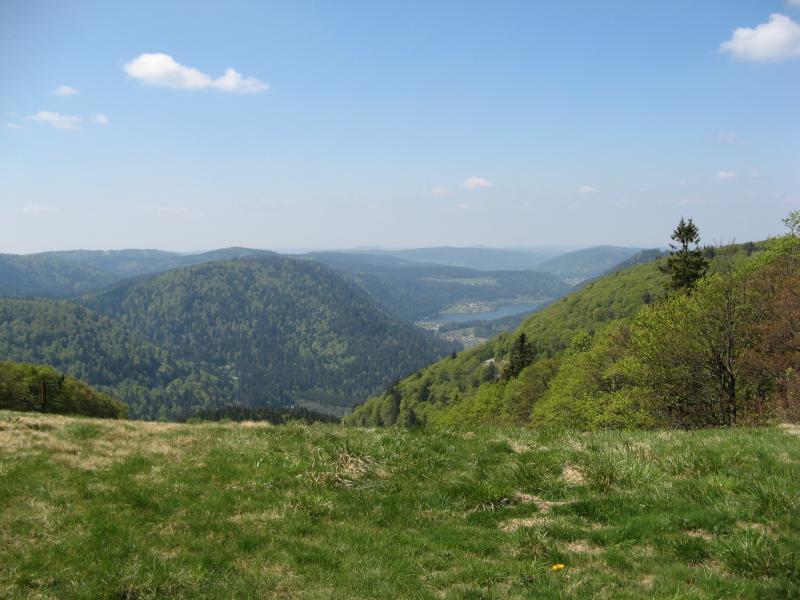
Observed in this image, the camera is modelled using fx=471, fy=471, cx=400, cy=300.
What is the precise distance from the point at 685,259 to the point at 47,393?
114 meters

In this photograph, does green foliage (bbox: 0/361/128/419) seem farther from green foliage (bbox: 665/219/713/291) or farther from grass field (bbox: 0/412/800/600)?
green foliage (bbox: 665/219/713/291)

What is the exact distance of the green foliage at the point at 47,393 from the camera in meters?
83.4

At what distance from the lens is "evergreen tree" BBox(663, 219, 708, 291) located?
196 ft

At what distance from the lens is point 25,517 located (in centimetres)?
1027

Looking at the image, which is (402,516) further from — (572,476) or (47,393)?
(47,393)

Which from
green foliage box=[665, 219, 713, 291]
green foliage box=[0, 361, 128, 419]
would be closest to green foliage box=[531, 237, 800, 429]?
green foliage box=[665, 219, 713, 291]

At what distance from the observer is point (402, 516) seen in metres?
11.1

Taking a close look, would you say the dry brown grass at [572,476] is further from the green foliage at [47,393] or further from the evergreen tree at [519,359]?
the evergreen tree at [519,359]

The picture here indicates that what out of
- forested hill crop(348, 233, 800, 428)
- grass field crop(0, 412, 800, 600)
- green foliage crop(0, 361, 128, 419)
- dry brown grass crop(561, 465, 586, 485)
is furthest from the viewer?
green foliage crop(0, 361, 128, 419)

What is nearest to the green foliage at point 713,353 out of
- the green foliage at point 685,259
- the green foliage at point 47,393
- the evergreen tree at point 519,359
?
the green foliage at point 685,259

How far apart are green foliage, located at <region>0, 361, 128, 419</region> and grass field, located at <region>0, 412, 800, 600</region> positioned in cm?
7965

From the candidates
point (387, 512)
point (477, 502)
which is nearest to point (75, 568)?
point (387, 512)

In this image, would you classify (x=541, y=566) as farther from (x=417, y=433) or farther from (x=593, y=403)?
(x=593, y=403)

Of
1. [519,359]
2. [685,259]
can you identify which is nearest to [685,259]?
[685,259]
